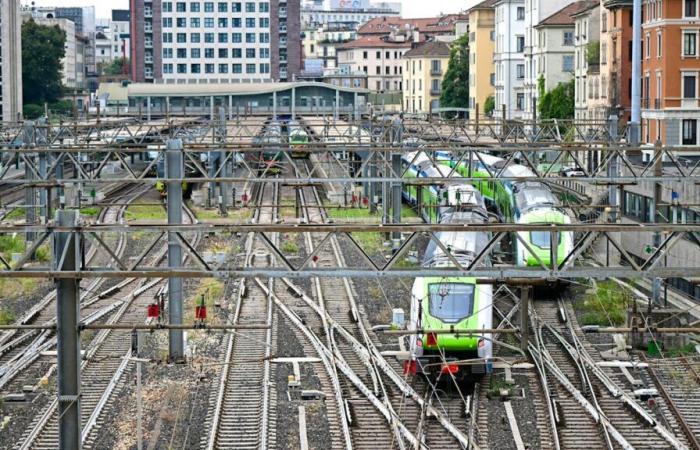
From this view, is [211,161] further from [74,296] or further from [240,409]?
[74,296]

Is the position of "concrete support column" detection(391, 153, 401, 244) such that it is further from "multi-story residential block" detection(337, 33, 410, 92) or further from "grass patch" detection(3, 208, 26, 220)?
"multi-story residential block" detection(337, 33, 410, 92)

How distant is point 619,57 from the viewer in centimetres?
5772

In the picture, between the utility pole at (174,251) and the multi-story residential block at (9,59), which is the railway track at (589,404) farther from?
the multi-story residential block at (9,59)

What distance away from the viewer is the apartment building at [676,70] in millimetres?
48656

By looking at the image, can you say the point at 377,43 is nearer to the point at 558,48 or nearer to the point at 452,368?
the point at 558,48

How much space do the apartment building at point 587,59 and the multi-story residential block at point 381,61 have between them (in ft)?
238

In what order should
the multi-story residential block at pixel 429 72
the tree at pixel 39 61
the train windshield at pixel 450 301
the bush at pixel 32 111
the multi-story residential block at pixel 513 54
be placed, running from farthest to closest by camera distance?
the multi-story residential block at pixel 429 72 → the tree at pixel 39 61 → the bush at pixel 32 111 → the multi-story residential block at pixel 513 54 → the train windshield at pixel 450 301

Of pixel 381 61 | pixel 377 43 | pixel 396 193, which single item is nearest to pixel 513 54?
pixel 396 193

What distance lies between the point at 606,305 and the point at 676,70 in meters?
24.5

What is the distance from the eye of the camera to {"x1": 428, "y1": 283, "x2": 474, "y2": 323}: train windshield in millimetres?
20125

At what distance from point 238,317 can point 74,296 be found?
13.0 meters

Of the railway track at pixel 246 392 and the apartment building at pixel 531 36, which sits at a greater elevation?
the apartment building at pixel 531 36

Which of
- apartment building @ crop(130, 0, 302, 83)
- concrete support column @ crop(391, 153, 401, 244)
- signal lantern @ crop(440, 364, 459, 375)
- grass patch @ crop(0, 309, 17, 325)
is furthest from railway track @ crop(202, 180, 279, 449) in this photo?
apartment building @ crop(130, 0, 302, 83)

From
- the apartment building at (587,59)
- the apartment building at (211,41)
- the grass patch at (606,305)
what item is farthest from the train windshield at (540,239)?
the apartment building at (211,41)
